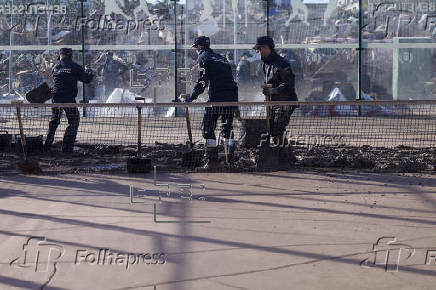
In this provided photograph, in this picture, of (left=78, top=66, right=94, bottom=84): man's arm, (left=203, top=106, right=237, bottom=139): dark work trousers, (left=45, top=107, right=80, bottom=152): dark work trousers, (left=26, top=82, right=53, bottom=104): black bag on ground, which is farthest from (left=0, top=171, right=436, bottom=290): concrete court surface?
(left=78, top=66, right=94, bottom=84): man's arm

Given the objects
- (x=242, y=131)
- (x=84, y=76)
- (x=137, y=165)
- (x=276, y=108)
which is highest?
(x=84, y=76)

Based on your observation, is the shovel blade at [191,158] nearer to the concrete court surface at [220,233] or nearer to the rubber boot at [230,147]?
the rubber boot at [230,147]

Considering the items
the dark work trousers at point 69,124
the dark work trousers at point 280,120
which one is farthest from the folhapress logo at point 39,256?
the dark work trousers at point 69,124

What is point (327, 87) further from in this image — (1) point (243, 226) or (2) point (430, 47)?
(1) point (243, 226)

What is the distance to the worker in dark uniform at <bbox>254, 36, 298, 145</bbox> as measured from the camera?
1112 cm

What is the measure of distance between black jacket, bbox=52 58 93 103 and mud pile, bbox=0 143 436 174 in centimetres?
100

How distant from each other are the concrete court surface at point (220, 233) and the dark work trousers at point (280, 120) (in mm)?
1140

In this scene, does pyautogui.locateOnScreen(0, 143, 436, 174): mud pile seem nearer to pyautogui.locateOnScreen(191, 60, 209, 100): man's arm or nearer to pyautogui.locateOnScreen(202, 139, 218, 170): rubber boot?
pyautogui.locateOnScreen(202, 139, 218, 170): rubber boot

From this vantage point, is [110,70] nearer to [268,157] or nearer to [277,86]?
[277,86]

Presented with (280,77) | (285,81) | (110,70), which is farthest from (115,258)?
(110,70)

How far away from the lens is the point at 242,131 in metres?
13.4

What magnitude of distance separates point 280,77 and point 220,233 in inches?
184

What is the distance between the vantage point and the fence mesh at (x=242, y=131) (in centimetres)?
1127

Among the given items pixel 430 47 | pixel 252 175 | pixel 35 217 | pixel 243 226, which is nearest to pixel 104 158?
pixel 252 175
